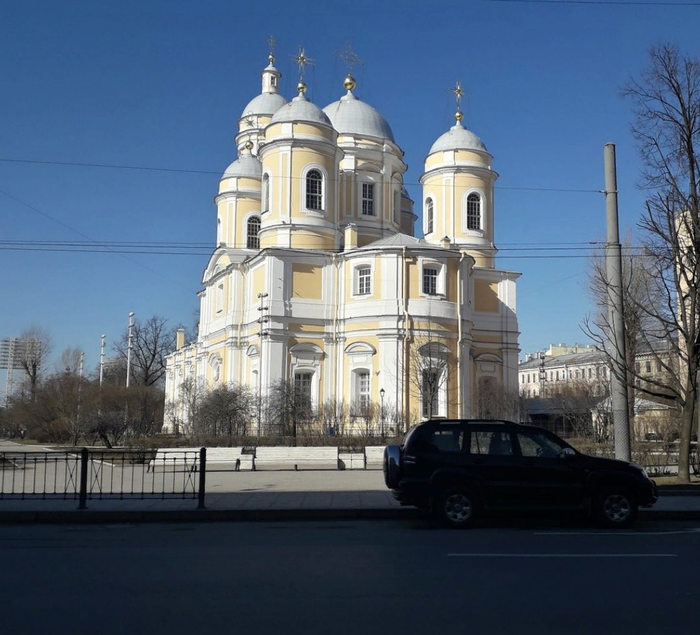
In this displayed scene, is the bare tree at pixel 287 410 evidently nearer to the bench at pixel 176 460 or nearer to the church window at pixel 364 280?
the church window at pixel 364 280

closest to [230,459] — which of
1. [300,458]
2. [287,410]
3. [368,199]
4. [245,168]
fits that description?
[300,458]

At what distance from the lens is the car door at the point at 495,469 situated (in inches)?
543

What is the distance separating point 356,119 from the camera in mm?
59375

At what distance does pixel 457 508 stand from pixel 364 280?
36668 mm

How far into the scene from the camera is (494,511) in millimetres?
13844

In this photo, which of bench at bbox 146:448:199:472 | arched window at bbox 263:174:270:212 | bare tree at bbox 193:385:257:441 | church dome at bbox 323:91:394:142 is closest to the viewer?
bench at bbox 146:448:199:472

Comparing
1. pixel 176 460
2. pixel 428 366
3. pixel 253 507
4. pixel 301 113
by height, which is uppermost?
pixel 301 113

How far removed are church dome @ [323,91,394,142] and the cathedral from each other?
144mm

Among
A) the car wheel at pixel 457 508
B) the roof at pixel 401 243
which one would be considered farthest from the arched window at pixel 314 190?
the car wheel at pixel 457 508

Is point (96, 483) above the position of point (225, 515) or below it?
above

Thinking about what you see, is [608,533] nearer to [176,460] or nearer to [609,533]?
[609,533]

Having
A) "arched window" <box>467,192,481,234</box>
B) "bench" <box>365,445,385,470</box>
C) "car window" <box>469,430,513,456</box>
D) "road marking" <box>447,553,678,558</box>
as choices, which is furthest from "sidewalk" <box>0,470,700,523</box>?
"arched window" <box>467,192,481,234</box>

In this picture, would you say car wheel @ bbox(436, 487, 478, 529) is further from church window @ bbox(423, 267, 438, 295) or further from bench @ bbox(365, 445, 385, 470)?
church window @ bbox(423, 267, 438, 295)

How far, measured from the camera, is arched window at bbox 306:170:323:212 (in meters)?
51.2
